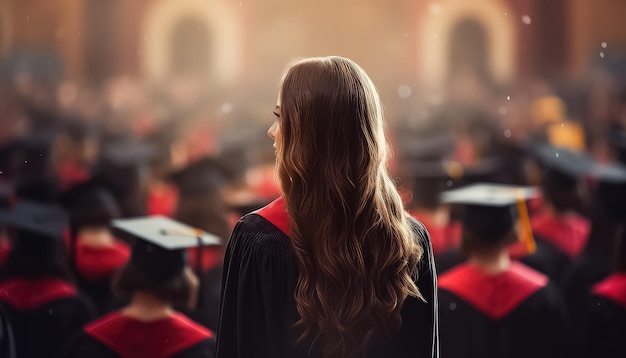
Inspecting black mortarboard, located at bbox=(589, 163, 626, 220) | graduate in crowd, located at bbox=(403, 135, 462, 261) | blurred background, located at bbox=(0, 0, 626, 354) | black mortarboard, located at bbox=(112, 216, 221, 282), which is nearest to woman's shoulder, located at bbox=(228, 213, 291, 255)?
black mortarboard, located at bbox=(112, 216, 221, 282)

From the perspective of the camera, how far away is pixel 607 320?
3182 millimetres

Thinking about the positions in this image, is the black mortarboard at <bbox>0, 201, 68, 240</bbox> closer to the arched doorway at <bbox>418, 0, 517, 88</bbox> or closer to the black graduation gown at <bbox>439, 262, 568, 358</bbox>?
the black graduation gown at <bbox>439, 262, 568, 358</bbox>

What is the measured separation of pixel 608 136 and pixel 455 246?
1.55m

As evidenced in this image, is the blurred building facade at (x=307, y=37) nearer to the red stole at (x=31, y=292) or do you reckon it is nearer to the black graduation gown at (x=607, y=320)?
the red stole at (x=31, y=292)

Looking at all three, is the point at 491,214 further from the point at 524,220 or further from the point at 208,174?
the point at 208,174

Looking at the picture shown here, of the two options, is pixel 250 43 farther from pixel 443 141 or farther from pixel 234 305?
pixel 234 305

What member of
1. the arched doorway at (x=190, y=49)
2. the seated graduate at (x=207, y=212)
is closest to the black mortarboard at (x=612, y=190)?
the seated graduate at (x=207, y=212)

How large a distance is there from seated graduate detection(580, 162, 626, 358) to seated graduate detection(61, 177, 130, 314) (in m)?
2.09

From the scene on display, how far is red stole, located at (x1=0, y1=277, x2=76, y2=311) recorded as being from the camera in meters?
2.56

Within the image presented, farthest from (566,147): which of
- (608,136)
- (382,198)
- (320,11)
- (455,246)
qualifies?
(382,198)

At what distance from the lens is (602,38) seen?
15.1ft

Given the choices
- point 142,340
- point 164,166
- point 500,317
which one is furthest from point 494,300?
point 164,166

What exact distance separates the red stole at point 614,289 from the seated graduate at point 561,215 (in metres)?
0.27

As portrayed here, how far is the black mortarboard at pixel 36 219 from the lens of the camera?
8.60 ft
